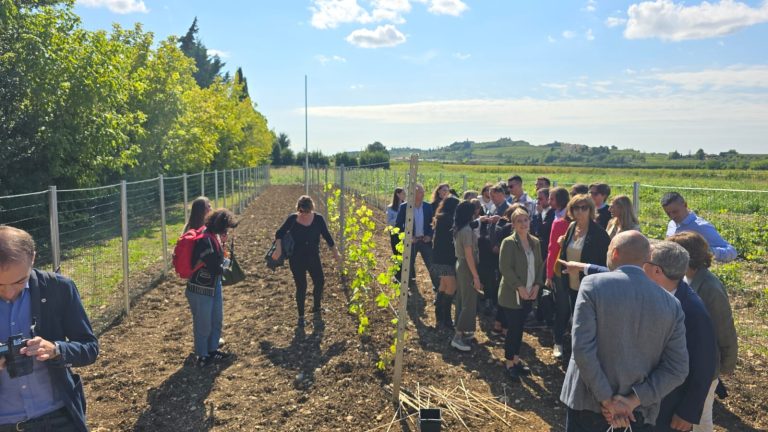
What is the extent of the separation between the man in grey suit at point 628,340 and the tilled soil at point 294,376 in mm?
1746

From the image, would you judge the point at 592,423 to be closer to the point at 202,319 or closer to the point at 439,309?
the point at 202,319

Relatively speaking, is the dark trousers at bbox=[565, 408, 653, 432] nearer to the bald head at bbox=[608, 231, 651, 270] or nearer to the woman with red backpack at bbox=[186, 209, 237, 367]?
the bald head at bbox=[608, 231, 651, 270]

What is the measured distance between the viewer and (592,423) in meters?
2.62

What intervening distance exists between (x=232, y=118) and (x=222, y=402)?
29030 mm

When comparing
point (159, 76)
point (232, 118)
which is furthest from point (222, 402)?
point (232, 118)

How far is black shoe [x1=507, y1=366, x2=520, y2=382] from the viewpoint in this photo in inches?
194

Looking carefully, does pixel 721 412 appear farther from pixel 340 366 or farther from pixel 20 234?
pixel 20 234

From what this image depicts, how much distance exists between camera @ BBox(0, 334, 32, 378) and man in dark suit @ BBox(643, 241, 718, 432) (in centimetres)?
291

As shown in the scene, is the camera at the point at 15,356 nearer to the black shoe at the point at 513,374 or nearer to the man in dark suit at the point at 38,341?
the man in dark suit at the point at 38,341

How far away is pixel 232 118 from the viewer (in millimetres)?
31375

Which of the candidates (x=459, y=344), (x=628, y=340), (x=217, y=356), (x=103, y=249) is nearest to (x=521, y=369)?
(x=459, y=344)

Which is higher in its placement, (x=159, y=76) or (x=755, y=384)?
(x=159, y=76)

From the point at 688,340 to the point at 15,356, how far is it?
3117 millimetres

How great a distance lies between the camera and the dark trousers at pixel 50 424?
2.22 meters
